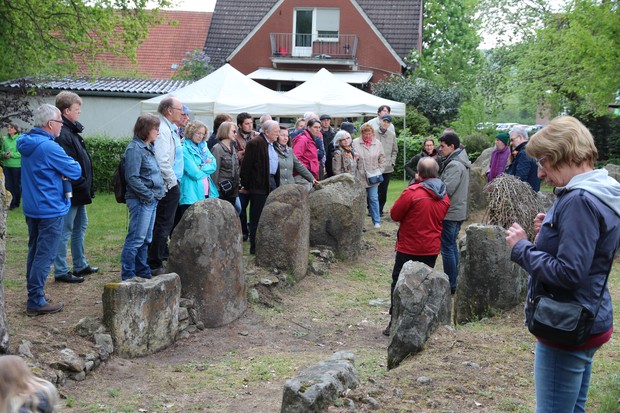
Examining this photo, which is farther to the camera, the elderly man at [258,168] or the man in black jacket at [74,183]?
the elderly man at [258,168]

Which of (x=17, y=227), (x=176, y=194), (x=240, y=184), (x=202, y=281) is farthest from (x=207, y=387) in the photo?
(x=17, y=227)

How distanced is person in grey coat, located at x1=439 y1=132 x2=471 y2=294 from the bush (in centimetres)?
1211

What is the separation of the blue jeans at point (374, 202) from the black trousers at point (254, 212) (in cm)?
359

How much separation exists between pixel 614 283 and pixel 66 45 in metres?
13.7

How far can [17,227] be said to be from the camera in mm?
13695

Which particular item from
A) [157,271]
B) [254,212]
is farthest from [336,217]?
[157,271]

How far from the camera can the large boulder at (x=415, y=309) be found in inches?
260

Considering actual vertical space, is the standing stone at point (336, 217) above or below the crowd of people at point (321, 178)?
below

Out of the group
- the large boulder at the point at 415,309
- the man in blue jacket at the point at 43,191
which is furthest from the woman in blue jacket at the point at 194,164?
the large boulder at the point at 415,309

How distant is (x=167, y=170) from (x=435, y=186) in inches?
117

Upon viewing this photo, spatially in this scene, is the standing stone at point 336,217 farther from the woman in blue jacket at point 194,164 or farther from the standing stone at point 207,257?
the standing stone at point 207,257

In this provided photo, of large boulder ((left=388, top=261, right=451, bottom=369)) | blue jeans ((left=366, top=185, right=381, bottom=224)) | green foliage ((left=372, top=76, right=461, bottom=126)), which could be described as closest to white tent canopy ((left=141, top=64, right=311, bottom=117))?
blue jeans ((left=366, top=185, right=381, bottom=224))

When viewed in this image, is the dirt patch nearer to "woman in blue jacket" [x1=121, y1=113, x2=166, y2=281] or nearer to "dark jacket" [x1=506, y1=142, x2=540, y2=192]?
"woman in blue jacket" [x1=121, y1=113, x2=166, y2=281]

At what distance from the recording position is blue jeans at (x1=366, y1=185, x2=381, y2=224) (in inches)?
558
